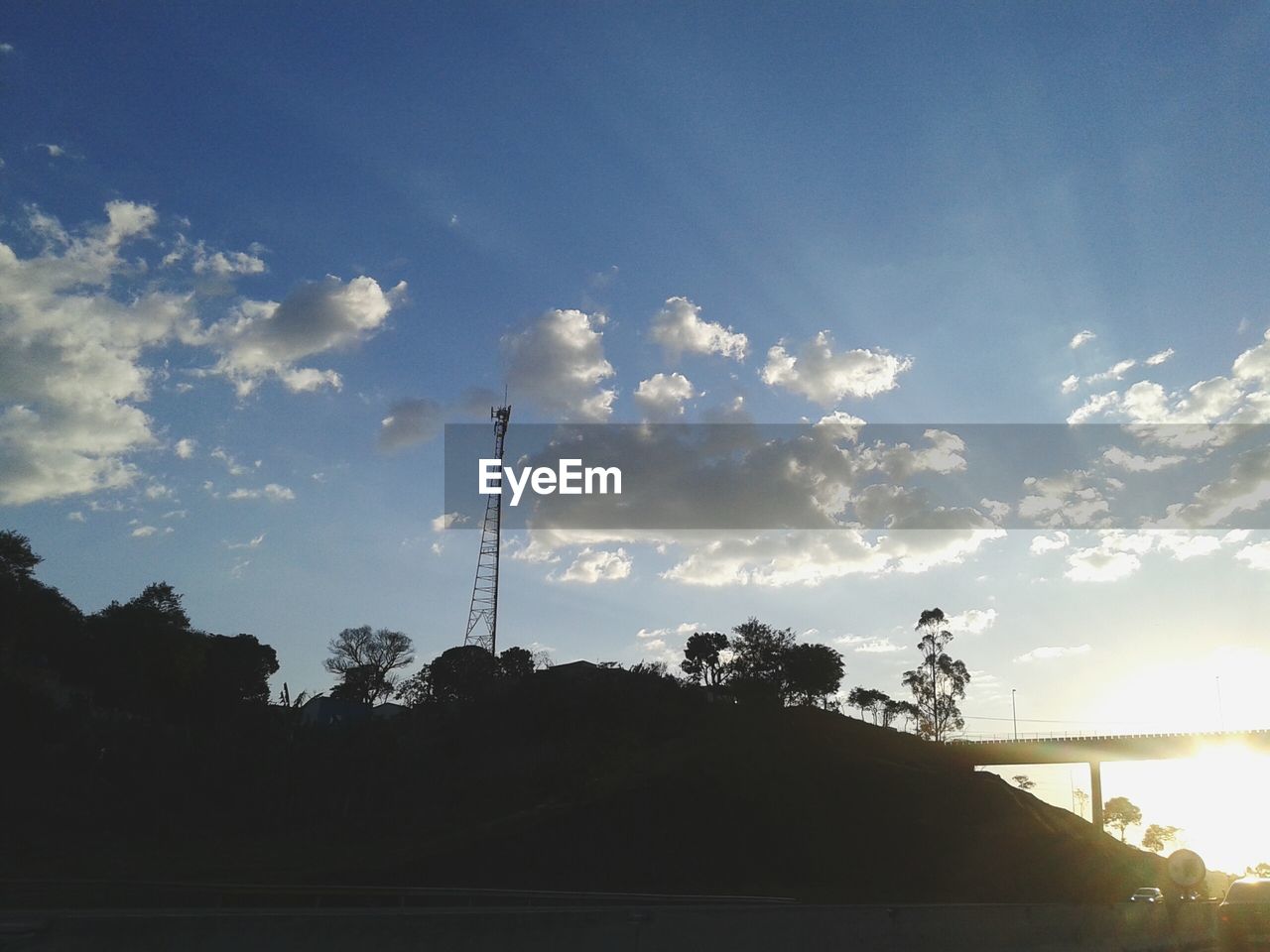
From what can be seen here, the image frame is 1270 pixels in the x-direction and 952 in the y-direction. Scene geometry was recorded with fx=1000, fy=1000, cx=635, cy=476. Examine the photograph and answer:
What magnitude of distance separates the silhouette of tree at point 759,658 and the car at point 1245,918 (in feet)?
344

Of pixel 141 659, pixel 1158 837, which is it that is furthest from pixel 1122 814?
pixel 141 659

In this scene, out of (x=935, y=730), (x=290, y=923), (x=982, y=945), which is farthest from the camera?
(x=935, y=730)

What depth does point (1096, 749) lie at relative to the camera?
118875 mm

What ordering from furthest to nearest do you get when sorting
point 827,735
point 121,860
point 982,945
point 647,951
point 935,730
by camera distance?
point 935,730 → point 827,735 → point 121,860 → point 982,945 → point 647,951

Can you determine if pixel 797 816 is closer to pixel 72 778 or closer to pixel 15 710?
pixel 72 778

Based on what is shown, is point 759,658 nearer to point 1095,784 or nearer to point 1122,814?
point 1095,784

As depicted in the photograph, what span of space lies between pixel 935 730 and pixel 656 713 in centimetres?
6267

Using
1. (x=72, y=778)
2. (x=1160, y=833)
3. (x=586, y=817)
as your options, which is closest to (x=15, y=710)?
(x=72, y=778)

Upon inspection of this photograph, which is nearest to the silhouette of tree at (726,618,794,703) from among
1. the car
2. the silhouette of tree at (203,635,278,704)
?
the silhouette of tree at (203,635,278,704)

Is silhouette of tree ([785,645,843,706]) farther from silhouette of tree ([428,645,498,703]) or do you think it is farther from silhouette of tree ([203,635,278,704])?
silhouette of tree ([203,635,278,704])

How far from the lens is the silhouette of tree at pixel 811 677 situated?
5032 inches

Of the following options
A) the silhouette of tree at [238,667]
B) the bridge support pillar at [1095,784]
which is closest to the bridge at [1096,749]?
the bridge support pillar at [1095,784]

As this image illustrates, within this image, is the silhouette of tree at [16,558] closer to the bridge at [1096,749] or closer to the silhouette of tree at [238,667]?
the silhouette of tree at [238,667]

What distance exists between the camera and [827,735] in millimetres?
86000
